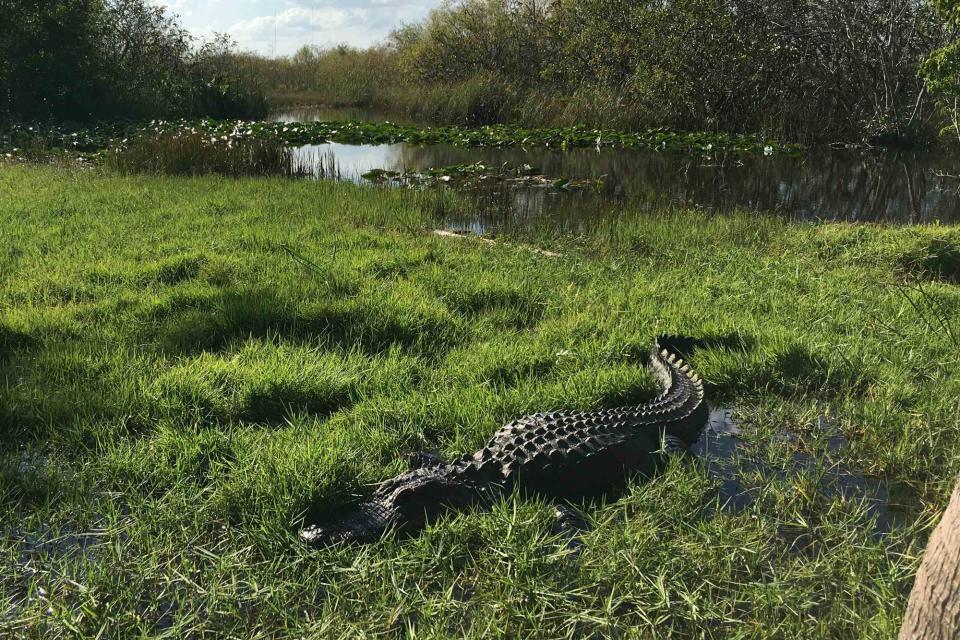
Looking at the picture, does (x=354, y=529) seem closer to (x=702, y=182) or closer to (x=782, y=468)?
(x=782, y=468)

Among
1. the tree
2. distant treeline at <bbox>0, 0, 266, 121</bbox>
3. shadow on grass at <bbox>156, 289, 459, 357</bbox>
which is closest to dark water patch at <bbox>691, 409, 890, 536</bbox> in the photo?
shadow on grass at <bbox>156, 289, 459, 357</bbox>

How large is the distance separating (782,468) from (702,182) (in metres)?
8.07

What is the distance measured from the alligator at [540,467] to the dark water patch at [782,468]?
0.42 feet

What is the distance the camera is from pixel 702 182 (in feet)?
32.1

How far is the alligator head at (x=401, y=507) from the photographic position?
6.47 feet

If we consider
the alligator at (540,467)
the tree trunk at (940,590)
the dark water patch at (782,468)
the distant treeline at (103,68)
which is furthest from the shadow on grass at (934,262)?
the distant treeline at (103,68)

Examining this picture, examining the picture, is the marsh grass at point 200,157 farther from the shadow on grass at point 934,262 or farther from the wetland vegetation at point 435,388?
the shadow on grass at point 934,262

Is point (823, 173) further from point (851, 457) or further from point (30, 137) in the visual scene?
point (30, 137)

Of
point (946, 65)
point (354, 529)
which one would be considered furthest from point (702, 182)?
point (354, 529)

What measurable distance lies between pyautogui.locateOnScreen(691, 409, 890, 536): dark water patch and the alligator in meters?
0.13

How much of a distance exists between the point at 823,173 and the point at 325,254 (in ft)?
30.5

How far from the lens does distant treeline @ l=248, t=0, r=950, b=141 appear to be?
12.9 metres

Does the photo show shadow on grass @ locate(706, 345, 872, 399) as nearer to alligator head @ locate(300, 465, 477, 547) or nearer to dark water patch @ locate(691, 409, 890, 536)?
dark water patch @ locate(691, 409, 890, 536)

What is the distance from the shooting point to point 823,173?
1083 centimetres
